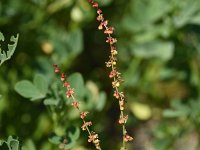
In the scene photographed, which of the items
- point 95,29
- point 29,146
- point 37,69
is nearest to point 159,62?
point 95,29

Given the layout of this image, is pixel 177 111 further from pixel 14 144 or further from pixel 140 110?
pixel 14 144

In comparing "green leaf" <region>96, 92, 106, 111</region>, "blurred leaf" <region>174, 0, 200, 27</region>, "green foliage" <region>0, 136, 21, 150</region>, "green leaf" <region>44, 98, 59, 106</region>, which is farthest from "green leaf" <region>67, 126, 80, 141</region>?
"blurred leaf" <region>174, 0, 200, 27</region>

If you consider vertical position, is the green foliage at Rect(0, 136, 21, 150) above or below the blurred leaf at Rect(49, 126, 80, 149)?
below

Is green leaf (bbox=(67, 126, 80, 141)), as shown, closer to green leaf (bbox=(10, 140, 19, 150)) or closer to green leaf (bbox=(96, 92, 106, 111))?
green leaf (bbox=(10, 140, 19, 150))

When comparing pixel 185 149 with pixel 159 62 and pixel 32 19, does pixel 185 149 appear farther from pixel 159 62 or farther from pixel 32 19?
pixel 32 19

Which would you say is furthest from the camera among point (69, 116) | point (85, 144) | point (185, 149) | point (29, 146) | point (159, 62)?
point (185, 149)

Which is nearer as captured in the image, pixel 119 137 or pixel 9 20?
pixel 9 20
